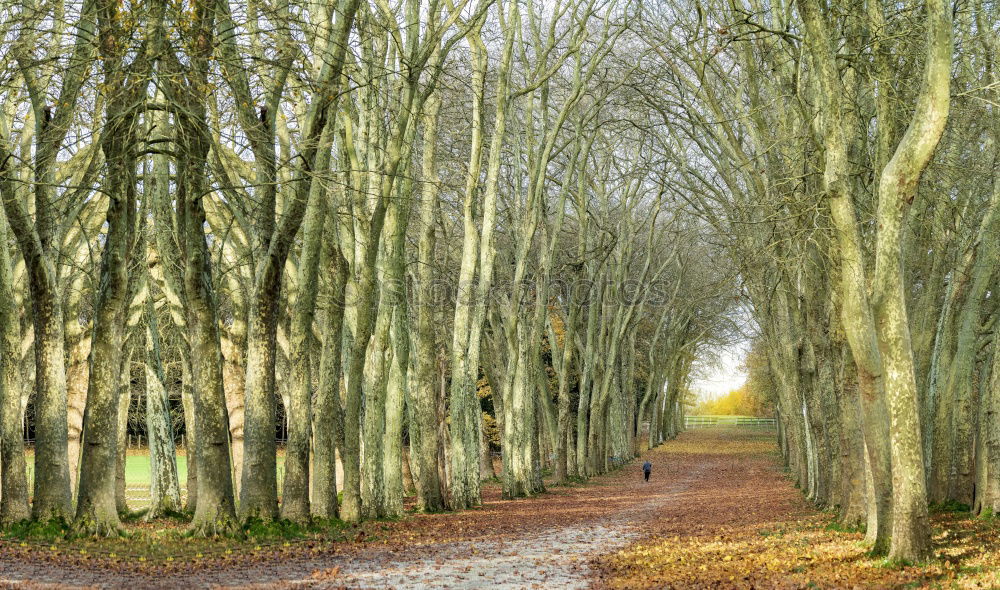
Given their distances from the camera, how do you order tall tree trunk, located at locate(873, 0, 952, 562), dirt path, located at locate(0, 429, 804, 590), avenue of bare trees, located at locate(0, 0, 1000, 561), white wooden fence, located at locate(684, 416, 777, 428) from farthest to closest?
white wooden fence, located at locate(684, 416, 777, 428)
avenue of bare trees, located at locate(0, 0, 1000, 561)
dirt path, located at locate(0, 429, 804, 590)
tall tree trunk, located at locate(873, 0, 952, 562)

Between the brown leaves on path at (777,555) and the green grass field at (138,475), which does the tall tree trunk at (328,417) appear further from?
the brown leaves on path at (777,555)

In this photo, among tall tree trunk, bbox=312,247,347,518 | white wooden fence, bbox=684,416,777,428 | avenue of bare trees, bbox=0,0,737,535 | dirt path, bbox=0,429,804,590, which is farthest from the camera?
white wooden fence, bbox=684,416,777,428

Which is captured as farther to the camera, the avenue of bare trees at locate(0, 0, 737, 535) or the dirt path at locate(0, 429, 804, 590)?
the avenue of bare trees at locate(0, 0, 737, 535)

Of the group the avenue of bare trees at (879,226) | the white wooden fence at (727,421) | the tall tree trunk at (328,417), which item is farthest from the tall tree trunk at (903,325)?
the white wooden fence at (727,421)

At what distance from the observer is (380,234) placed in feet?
55.5

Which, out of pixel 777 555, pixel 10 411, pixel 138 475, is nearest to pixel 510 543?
pixel 777 555

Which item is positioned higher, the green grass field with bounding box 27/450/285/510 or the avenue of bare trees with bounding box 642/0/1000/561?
the avenue of bare trees with bounding box 642/0/1000/561

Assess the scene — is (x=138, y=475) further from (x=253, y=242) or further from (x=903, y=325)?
(x=903, y=325)

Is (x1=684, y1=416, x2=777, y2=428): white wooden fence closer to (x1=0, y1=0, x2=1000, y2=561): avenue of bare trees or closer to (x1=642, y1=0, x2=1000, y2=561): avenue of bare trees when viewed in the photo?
(x1=0, y1=0, x2=1000, y2=561): avenue of bare trees

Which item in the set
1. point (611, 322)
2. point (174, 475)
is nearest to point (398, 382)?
point (174, 475)

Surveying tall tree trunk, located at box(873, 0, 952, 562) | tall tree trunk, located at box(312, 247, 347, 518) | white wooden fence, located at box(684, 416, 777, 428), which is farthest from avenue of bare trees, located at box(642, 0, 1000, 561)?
white wooden fence, located at box(684, 416, 777, 428)

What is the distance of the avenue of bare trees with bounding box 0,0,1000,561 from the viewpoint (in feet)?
35.6

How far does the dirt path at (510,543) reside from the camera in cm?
1000

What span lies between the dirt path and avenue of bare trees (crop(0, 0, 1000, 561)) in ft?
5.06
